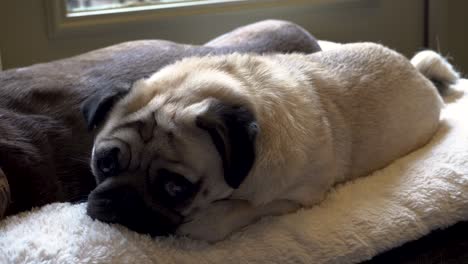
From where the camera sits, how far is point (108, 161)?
3.88ft

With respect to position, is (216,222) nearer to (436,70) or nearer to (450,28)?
(436,70)

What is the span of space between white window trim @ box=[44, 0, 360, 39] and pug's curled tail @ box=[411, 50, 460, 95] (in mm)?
634

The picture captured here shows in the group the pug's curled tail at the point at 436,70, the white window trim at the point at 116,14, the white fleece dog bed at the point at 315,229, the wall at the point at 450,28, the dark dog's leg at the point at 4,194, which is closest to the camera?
the white fleece dog bed at the point at 315,229

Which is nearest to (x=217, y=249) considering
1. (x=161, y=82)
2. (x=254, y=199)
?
(x=254, y=199)

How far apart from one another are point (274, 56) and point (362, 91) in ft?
0.69

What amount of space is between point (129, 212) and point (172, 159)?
0.37 ft

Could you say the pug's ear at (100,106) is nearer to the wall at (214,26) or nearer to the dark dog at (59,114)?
the dark dog at (59,114)

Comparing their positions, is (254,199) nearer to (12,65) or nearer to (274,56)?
(274,56)

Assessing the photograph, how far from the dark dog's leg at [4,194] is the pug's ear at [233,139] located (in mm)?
366

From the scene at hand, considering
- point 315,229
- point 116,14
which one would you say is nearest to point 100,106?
point 315,229

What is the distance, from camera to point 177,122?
1.16 metres

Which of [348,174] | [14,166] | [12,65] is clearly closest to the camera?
[14,166]

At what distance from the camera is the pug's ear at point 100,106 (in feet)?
4.13

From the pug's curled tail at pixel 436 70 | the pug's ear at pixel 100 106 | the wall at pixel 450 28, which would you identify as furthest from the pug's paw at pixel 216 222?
the wall at pixel 450 28
